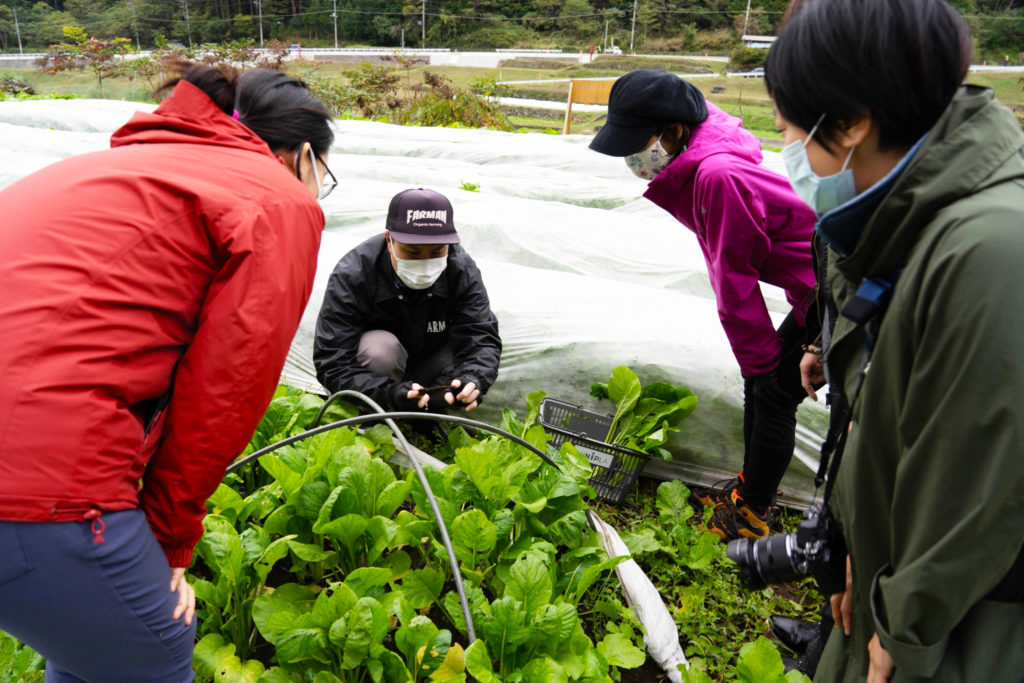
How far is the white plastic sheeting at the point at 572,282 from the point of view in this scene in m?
2.74

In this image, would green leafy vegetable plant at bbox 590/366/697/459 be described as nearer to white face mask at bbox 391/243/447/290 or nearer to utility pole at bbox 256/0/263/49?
white face mask at bbox 391/243/447/290

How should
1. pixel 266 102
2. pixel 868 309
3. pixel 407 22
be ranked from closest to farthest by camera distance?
pixel 868 309 < pixel 266 102 < pixel 407 22

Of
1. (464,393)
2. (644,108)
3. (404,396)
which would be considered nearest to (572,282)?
(464,393)

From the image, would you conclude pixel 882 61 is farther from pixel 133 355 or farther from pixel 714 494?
pixel 714 494

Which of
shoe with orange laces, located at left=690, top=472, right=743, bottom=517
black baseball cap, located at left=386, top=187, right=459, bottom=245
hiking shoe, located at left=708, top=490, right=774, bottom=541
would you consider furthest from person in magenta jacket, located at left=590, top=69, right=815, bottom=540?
black baseball cap, located at left=386, top=187, right=459, bottom=245

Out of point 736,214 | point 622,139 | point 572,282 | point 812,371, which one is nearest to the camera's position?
point 812,371

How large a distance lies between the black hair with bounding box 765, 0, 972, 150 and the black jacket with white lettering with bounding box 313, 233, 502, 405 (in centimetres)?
190

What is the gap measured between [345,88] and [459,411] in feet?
42.1

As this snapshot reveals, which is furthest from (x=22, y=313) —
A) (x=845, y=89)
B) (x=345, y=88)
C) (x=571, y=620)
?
(x=345, y=88)

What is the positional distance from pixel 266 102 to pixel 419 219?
1206 millimetres

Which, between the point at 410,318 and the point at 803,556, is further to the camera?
the point at 410,318

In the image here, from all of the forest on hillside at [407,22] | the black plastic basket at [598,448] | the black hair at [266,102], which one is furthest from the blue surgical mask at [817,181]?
the forest on hillside at [407,22]

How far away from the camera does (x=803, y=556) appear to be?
125cm

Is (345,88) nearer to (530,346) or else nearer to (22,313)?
(530,346)
